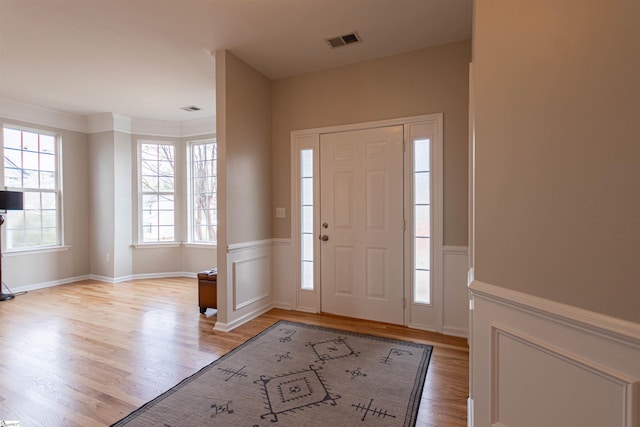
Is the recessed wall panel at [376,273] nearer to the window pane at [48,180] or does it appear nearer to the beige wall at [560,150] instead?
the beige wall at [560,150]

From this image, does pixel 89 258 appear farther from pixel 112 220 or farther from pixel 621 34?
pixel 621 34

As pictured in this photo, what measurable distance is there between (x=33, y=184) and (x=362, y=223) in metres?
5.11

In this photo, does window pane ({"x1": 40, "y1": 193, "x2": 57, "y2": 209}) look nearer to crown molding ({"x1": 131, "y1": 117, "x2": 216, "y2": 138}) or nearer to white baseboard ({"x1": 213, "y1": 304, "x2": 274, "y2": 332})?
crown molding ({"x1": 131, "y1": 117, "x2": 216, "y2": 138})

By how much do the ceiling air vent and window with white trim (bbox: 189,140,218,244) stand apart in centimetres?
313

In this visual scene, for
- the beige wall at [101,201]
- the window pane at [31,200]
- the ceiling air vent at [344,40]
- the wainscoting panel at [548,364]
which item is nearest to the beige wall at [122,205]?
the beige wall at [101,201]

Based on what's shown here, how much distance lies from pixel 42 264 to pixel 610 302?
6.55 meters

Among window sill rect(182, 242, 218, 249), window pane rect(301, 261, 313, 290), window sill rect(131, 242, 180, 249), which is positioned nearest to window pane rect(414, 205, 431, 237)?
window pane rect(301, 261, 313, 290)

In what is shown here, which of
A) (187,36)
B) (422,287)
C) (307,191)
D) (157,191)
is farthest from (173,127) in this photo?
(422,287)

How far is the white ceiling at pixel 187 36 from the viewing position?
2.41m

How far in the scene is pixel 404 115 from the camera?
10.3 ft

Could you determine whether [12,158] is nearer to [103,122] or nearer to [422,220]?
[103,122]

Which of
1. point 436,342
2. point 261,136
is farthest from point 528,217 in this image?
point 261,136

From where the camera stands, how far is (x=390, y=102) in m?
3.20

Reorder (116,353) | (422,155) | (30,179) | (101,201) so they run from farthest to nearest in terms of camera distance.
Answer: (101,201) → (30,179) → (422,155) → (116,353)
